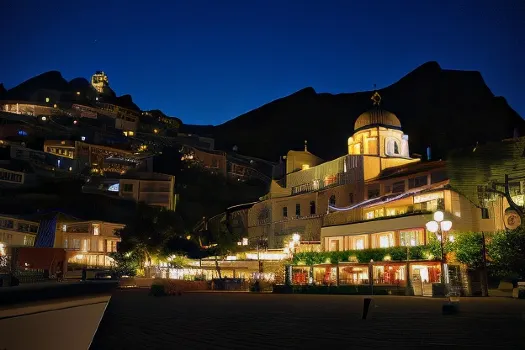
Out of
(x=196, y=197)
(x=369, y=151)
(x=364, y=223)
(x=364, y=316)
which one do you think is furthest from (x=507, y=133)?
(x=364, y=316)

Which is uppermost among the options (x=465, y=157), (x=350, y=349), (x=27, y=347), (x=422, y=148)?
(x=422, y=148)

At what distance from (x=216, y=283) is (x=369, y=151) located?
19.1m

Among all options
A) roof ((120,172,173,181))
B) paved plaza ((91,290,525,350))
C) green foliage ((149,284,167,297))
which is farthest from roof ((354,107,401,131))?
paved plaza ((91,290,525,350))

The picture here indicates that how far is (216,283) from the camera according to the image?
44.3m

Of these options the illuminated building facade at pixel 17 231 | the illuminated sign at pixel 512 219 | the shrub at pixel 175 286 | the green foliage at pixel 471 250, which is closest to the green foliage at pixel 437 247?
the green foliage at pixel 471 250

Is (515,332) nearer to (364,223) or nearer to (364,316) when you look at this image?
(364,316)

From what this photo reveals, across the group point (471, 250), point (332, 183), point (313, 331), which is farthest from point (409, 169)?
point (313, 331)

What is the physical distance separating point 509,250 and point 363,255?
38.0 ft

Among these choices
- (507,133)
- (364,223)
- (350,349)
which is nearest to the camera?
(350,349)

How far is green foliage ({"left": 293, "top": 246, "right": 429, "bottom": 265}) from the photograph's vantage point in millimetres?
35372

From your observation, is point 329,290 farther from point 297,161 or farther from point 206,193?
point 206,193

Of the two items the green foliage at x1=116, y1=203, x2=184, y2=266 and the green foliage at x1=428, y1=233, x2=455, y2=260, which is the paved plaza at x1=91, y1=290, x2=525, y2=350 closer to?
the green foliage at x1=428, y1=233, x2=455, y2=260

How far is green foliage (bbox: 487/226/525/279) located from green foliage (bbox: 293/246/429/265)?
4.98 meters

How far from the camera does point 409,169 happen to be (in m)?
46.0
